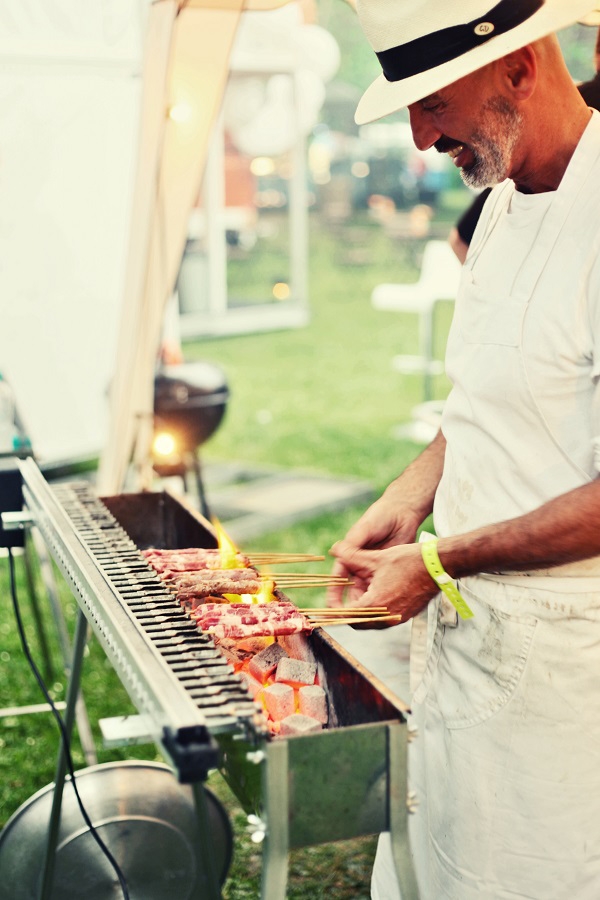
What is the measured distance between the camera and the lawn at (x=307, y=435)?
3654 mm

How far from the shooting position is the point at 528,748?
2.08 meters

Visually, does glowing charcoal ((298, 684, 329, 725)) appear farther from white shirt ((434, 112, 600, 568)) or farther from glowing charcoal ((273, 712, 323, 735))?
white shirt ((434, 112, 600, 568))

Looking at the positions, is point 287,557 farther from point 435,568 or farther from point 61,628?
point 61,628

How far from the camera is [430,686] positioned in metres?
2.32

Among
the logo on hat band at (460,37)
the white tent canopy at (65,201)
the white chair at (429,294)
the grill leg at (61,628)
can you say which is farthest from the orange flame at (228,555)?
the white chair at (429,294)

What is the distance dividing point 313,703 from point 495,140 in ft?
3.79

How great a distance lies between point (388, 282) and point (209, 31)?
15.1 m

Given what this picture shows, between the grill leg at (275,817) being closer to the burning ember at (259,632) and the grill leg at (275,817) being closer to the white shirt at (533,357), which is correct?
the burning ember at (259,632)

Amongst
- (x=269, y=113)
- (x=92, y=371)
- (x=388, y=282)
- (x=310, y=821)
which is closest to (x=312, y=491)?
(x=92, y=371)

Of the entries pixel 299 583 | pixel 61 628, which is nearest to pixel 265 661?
pixel 299 583

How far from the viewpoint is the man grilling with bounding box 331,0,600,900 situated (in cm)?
194

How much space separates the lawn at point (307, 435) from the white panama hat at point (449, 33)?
2.60 meters

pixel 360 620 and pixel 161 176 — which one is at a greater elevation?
pixel 161 176

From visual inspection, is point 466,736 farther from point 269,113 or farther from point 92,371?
point 269,113
